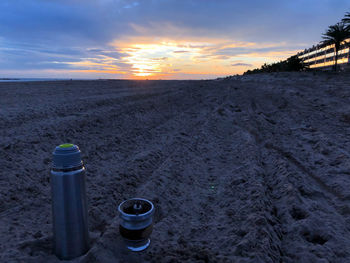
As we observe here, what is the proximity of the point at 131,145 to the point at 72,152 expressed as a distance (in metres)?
3.17

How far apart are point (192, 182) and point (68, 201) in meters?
2.07

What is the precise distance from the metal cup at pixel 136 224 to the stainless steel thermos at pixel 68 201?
13.9 inches

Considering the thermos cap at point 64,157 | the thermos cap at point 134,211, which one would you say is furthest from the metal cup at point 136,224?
the thermos cap at point 64,157

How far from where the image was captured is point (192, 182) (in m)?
3.74

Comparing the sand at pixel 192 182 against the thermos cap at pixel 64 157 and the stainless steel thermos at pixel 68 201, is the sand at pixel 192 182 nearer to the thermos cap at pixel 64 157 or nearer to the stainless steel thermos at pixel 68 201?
the stainless steel thermos at pixel 68 201

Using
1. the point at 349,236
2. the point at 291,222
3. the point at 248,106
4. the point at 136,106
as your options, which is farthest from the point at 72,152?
the point at 248,106

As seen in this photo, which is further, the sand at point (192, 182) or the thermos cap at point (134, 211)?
the sand at point (192, 182)

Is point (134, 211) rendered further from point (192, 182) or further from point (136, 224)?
point (192, 182)

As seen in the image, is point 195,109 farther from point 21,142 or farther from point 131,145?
point 21,142

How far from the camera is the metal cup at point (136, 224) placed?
2.12m

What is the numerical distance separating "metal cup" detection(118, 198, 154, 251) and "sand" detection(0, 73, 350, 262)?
99mm

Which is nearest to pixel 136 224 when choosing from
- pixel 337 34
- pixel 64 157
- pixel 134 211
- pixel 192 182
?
pixel 134 211

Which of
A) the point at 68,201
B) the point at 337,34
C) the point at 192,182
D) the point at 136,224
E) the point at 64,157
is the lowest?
the point at 192,182

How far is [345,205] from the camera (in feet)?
9.95
